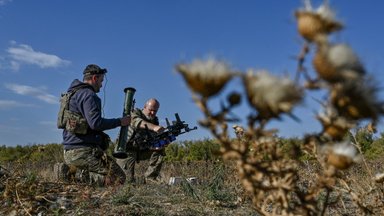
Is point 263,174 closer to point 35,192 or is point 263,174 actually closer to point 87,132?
point 35,192

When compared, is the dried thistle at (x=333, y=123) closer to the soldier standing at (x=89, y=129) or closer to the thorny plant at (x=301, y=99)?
the thorny plant at (x=301, y=99)

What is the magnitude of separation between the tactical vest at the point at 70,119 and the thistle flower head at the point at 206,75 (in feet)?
17.7

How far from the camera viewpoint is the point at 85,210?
15.2ft

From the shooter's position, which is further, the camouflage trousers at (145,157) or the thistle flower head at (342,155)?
the camouflage trousers at (145,157)

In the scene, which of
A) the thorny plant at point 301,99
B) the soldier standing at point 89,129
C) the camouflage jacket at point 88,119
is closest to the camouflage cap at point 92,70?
the soldier standing at point 89,129

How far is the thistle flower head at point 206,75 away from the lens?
1.61 metres

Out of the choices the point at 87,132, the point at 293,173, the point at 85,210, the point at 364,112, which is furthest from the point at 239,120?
the point at 87,132

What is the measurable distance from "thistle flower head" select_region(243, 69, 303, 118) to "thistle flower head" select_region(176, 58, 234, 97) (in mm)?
76

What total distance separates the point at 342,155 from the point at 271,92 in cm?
34

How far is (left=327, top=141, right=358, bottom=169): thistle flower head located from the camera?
1653 mm

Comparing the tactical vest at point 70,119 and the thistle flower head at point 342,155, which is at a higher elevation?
the tactical vest at point 70,119

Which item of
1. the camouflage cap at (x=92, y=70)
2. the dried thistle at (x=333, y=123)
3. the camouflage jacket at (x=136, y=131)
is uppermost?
the camouflage cap at (x=92, y=70)

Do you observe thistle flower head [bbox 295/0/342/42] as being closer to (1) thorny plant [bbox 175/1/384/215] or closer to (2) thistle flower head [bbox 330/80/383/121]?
(1) thorny plant [bbox 175/1/384/215]

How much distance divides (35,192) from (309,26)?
155 inches
